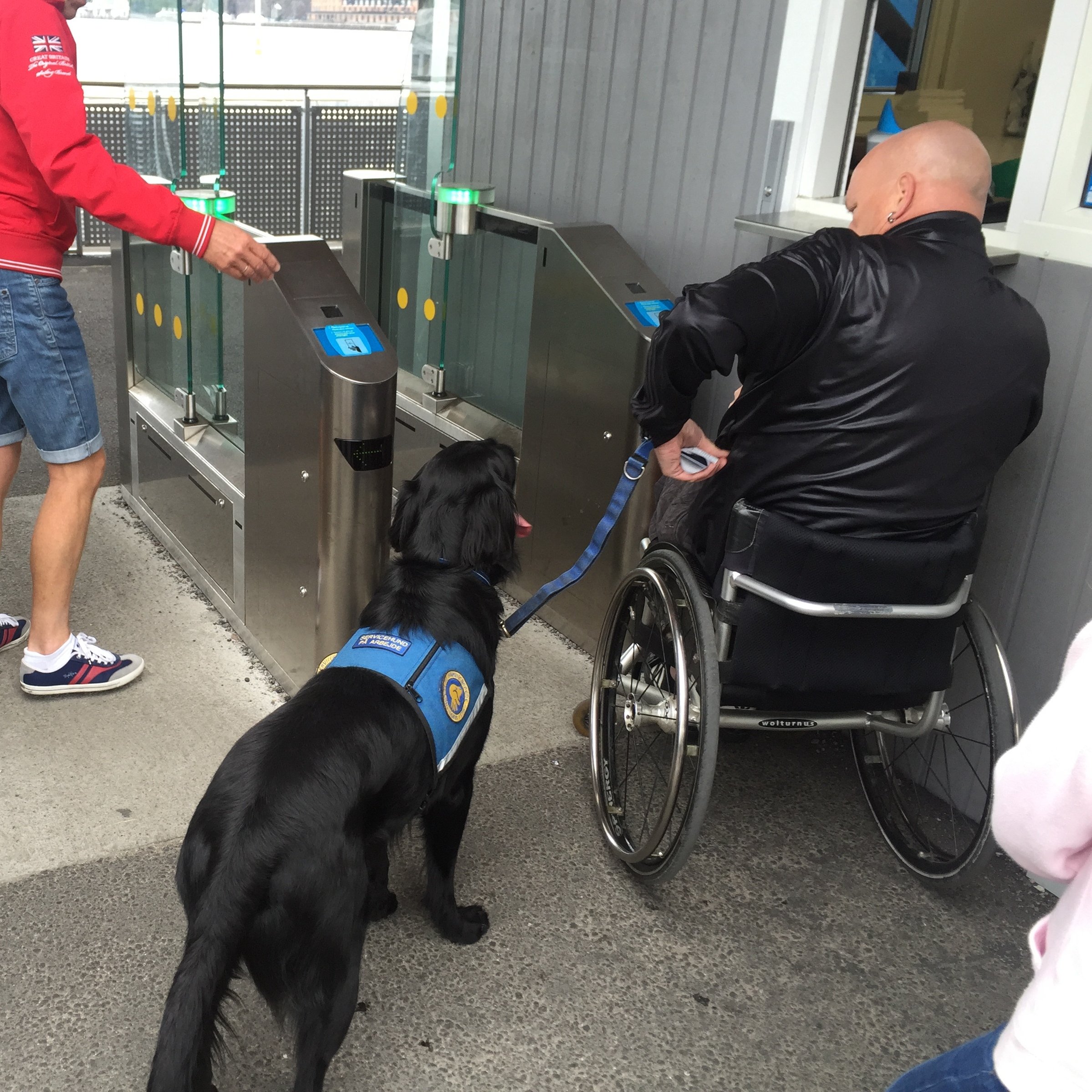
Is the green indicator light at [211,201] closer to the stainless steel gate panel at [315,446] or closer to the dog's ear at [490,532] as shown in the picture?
the stainless steel gate panel at [315,446]

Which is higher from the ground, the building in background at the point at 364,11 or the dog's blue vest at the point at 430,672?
the building in background at the point at 364,11

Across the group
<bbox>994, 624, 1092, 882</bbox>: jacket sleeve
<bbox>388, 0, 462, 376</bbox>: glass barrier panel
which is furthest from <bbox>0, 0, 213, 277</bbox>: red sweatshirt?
<bbox>994, 624, 1092, 882</bbox>: jacket sleeve

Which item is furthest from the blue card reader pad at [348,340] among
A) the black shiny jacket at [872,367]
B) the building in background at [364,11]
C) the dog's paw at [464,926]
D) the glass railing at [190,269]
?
the building in background at [364,11]

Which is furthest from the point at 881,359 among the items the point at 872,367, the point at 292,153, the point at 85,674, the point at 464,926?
the point at 292,153

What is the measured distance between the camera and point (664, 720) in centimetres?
235

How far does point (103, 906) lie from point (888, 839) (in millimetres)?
1760

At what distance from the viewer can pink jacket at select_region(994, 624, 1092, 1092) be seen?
3.30ft

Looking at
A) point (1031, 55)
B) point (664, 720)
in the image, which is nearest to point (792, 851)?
point (664, 720)

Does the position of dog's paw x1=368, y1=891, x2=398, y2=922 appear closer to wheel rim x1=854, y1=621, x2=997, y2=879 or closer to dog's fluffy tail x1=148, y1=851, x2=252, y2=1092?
dog's fluffy tail x1=148, y1=851, x2=252, y2=1092

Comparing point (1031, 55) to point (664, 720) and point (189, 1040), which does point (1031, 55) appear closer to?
point (664, 720)

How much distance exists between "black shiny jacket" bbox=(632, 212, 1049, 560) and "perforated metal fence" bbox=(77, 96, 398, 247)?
7179 mm

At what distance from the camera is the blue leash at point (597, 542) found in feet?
7.65

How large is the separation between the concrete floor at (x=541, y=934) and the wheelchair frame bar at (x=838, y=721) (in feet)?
1.43

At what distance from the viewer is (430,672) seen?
1973mm
